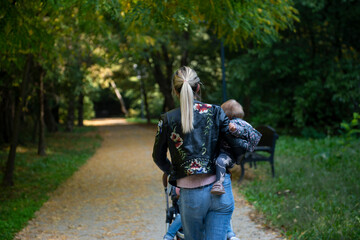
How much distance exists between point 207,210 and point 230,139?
539 millimetres

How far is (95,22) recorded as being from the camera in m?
8.37

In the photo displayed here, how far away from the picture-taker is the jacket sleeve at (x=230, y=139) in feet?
9.76

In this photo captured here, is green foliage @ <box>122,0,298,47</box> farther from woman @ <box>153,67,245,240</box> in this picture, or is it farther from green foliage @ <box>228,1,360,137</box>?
green foliage @ <box>228,1,360,137</box>

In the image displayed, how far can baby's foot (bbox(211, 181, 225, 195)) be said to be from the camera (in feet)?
9.43

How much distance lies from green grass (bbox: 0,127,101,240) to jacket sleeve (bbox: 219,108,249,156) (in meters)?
4.09

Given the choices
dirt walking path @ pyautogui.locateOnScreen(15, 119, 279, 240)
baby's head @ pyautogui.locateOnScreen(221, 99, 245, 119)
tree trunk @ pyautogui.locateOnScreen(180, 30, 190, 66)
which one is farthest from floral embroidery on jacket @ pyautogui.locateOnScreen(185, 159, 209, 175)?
tree trunk @ pyautogui.locateOnScreen(180, 30, 190, 66)

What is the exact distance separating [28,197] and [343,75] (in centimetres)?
1333

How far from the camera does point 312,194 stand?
7.32 meters

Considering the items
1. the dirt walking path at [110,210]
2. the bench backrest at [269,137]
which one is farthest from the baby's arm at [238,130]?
the bench backrest at [269,137]

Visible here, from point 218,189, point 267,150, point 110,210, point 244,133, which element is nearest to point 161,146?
point 218,189

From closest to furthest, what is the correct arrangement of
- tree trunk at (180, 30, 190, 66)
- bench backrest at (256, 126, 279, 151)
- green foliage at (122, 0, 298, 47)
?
1. green foliage at (122, 0, 298, 47)
2. bench backrest at (256, 126, 279, 151)
3. tree trunk at (180, 30, 190, 66)

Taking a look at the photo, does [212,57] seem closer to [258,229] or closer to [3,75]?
[3,75]

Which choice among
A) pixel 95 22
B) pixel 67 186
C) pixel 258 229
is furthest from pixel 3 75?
pixel 258 229

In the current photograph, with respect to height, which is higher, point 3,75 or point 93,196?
point 3,75
